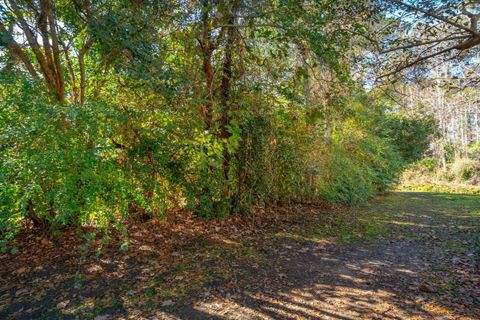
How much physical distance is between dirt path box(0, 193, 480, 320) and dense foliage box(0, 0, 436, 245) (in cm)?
96

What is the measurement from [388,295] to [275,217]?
3.66 meters

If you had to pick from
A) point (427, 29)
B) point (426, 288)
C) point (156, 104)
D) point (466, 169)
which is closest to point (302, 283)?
point (426, 288)

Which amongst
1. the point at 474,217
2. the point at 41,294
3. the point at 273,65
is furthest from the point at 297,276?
the point at 474,217

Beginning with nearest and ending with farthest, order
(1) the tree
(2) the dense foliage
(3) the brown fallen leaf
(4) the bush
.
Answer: (3) the brown fallen leaf, (2) the dense foliage, (1) the tree, (4) the bush

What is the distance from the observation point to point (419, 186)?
17672mm

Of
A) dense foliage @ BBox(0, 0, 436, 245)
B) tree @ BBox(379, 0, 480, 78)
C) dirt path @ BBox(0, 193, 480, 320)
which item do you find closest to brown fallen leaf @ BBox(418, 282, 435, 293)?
dirt path @ BBox(0, 193, 480, 320)

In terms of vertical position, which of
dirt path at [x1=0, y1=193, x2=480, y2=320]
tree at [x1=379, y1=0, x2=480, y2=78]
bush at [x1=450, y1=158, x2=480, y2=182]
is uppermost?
tree at [x1=379, y1=0, x2=480, y2=78]

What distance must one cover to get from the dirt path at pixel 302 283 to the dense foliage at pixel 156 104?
3.16 ft

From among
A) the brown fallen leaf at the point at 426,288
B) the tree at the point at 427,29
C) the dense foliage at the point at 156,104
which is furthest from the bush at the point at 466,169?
the brown fallen leaf at the point at 426,288

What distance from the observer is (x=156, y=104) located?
462cm

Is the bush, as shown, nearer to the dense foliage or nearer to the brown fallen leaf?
the dense foliage

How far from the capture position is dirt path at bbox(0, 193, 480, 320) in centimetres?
276

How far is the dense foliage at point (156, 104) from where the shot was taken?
10.6ft

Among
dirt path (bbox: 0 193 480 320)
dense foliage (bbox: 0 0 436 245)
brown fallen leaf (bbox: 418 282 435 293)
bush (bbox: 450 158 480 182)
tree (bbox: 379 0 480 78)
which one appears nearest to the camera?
dirt path (bbox: 0 193 480 320)
